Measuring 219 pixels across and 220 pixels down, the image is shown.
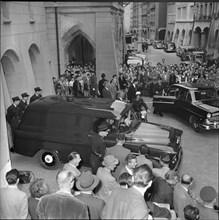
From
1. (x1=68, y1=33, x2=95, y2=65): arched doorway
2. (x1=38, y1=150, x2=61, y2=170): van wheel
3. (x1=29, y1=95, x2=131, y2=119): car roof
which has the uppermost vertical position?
(x1=68, y1=33, x2=95, y2=65): arched doorway

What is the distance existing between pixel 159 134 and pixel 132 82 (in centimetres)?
152

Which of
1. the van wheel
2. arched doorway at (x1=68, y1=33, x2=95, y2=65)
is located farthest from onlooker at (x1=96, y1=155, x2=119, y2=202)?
arched doorway at (x1=68, y1=33, x2=95, y2=65)

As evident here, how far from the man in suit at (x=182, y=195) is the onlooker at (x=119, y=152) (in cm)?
93

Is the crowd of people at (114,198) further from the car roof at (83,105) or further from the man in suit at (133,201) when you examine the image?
the car roof at (83,105)

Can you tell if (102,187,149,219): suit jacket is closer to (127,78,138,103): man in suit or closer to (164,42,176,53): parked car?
(127,78,138,103): man in suit

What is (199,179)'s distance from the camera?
3430 mm

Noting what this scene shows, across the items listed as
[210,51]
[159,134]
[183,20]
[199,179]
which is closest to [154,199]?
[199,179]

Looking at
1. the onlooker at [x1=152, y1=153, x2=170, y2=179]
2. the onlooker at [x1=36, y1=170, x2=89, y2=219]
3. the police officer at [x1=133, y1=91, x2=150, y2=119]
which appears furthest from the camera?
the police officer at [x1=133, y1=91, x2=150, y2=119]

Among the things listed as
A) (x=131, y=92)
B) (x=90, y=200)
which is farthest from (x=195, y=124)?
(x=90, y=200)

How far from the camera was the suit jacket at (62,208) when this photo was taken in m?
2.26

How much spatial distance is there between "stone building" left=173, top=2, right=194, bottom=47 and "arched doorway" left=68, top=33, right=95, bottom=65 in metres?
1.74

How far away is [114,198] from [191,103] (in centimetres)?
268

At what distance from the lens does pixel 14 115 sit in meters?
4.50

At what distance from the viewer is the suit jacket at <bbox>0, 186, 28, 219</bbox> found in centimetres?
261
